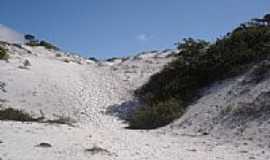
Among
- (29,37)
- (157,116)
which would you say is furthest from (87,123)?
(29,37)

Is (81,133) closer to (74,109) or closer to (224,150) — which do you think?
(224,150)

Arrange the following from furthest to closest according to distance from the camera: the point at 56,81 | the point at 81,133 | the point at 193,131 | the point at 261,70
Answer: the point at 56,81 < the point at 261,70 < the point at 193,131 < the point at 81,133

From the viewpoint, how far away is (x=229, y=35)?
22.7m

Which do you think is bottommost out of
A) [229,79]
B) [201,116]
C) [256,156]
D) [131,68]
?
[256,156]

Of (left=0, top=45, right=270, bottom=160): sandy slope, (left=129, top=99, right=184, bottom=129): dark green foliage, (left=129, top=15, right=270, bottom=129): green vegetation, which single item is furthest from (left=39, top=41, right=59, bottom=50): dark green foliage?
(left=129, top=99, right=184, bottom=129): dark green foliage

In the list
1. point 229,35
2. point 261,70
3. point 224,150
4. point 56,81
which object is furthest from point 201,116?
point 56,81

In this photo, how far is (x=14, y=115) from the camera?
17156 mm

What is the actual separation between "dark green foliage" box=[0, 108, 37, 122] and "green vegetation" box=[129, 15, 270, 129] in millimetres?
4481

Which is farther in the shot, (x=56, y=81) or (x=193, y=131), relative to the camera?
(x=56, y=81)

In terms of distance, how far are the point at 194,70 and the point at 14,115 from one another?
9.16 m

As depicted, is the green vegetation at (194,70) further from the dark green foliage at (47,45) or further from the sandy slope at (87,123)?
the dark green foliage at (47,45)

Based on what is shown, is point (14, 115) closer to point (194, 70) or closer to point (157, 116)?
point (157, 116)

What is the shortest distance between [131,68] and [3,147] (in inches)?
769

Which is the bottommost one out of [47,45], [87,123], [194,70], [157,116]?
[87,123]
